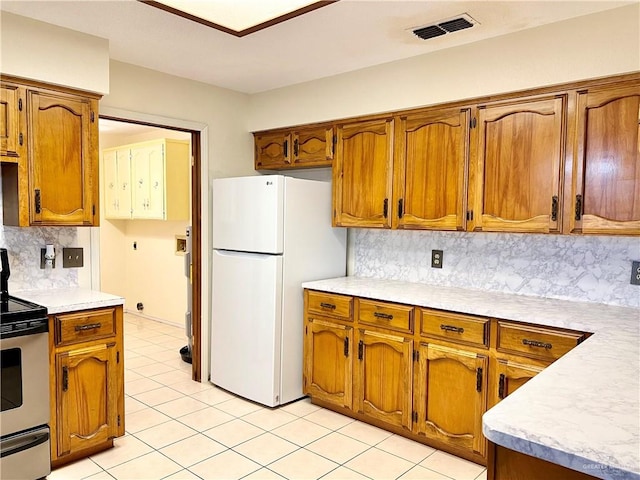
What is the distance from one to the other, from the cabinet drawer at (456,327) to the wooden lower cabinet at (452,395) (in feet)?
0.22

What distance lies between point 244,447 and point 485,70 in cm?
262

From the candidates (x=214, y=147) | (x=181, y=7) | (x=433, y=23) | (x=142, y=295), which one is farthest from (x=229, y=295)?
(x=142, y=295)

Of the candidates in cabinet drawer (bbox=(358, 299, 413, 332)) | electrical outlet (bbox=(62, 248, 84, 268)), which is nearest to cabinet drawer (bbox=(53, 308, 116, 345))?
electrical outlet (bbox=(62, 248, 84, 268))

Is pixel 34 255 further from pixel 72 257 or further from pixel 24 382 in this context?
pixel 24 382

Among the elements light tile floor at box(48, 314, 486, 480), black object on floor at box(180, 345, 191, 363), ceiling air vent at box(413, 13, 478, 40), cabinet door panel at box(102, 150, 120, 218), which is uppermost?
ceiling air vent at box(413, 13, 478, 40)

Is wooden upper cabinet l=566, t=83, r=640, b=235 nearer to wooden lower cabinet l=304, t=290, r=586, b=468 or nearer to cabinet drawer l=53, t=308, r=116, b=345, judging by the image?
wooden lower cabinet l=304, t=290, r=586, b=468

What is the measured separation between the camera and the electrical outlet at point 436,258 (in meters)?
3.28

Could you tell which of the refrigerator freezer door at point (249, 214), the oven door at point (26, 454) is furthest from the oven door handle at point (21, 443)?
the refrigerator freezer door at point (249, 214)

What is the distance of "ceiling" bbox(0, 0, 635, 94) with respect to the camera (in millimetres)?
2312

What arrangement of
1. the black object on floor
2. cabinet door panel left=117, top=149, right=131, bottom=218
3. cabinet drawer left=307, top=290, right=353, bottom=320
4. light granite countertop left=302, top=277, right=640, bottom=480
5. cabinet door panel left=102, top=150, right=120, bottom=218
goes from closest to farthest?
light granite countertop left=302, top=277, right=640, bottom=480 < cabinet drawer left=307, top=290, right=353, bottom=320 < the black object on floor < cabinet door panel left=117, top=149, right=131, bottom=218 < cabinet door panel left=102, top=150, right=120, bottom=218

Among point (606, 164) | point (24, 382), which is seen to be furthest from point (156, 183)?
point (606, 164)

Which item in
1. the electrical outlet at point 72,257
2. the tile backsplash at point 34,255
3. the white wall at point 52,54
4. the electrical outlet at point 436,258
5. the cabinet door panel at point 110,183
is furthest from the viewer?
the cabinet door panel at point 110,183

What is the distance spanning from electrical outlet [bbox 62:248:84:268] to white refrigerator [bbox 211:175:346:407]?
1.00m

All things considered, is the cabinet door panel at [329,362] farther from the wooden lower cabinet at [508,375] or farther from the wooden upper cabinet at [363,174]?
the wooden lower cabinet at [508,375]
